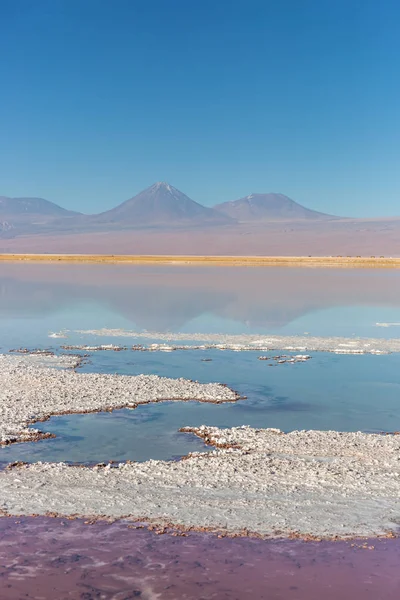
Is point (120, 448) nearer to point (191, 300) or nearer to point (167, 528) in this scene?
point (167, 528)

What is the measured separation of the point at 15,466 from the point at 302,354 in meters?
10.2

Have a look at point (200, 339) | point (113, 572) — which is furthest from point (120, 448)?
point (200, 339)

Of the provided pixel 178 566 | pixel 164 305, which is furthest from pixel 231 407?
pixel 164 305

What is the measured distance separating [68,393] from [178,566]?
6502 millimetres

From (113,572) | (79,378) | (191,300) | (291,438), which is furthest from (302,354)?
(191,300)

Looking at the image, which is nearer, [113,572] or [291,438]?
[113,572]

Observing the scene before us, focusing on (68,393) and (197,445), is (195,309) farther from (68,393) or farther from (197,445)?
(197,445)

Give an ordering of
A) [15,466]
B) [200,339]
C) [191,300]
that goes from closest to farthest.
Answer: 1. [15,466]
2. [200,339]
3. [191,300]

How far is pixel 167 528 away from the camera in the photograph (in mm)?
6711

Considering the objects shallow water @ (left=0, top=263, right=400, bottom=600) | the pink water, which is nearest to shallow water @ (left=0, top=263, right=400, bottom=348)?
shallow water @ (left=0, top=263, right=400, bottom=600)

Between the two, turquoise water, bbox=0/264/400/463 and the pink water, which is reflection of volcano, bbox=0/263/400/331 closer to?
turquoise water, bbox=0/264/400/463

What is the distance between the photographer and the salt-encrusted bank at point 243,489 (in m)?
6.92

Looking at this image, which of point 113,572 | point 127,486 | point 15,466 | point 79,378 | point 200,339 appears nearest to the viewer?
point 113,572

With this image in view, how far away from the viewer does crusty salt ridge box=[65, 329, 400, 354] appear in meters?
18.2
